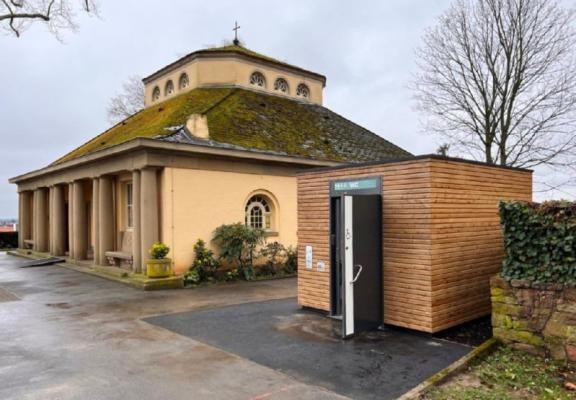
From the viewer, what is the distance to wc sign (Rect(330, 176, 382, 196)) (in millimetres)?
7750

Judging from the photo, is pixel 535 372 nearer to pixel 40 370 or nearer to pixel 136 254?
pixel 40 370

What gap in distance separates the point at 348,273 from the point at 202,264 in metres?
7.62

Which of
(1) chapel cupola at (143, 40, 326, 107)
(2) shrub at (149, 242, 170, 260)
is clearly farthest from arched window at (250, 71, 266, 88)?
(2) shrub at (149, 242, 170, 260)

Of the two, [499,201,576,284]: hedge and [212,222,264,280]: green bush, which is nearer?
[499,201,576,284]: hedge

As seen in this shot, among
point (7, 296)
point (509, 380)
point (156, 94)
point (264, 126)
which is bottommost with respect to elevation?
point (7, 296)

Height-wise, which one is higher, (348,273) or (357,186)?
(357,186)

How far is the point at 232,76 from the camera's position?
830 inches

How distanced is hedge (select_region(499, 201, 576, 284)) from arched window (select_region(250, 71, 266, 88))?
1735 centimetres

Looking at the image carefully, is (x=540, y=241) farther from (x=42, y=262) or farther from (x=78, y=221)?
(x=42, y=262)

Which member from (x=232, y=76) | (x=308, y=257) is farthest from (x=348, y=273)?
(x=232, y=76)

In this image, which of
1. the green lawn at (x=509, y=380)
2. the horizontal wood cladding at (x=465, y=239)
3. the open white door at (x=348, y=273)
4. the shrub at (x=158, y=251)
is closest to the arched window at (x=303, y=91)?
the shrub at (x=158, y=251)

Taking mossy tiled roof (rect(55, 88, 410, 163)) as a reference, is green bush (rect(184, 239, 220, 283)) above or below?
below

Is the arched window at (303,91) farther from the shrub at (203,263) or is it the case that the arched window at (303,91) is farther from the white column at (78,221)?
the shrub at (203,263)

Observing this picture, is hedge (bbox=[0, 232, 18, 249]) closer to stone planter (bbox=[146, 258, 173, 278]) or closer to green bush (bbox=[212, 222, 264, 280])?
stone planter (bbox=[146, 258, 173, 278])
